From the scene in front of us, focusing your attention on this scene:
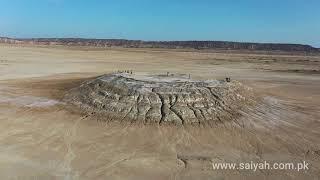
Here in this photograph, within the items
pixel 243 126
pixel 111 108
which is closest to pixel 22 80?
pixel 111 108

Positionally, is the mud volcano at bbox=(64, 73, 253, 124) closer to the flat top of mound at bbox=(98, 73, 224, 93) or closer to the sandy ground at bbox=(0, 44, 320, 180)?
the flat top of mound at bbox=(98, 73, 224, 93)

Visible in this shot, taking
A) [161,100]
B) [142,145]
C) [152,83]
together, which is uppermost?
[152,83]

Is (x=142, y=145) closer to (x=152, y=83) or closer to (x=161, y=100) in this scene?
(x=161, y=100)

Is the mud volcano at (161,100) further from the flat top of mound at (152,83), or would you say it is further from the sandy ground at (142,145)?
the sandy ground at (142,145)

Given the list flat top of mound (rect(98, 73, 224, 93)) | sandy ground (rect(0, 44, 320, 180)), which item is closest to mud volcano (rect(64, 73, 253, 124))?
flat top of mound (rect(98, 73, 224, 93))

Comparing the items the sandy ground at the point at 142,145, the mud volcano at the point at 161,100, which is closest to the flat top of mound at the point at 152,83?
the mud volcano at the point at 161,100

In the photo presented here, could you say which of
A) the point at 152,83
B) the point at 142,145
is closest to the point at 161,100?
the point at 152,83

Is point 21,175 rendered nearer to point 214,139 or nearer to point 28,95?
point 214,139

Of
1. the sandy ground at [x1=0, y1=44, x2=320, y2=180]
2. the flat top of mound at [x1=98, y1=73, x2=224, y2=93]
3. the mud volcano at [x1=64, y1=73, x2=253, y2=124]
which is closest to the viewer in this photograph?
the sandy ground at [x1=0, y1=44, x2=320, y2=180]
